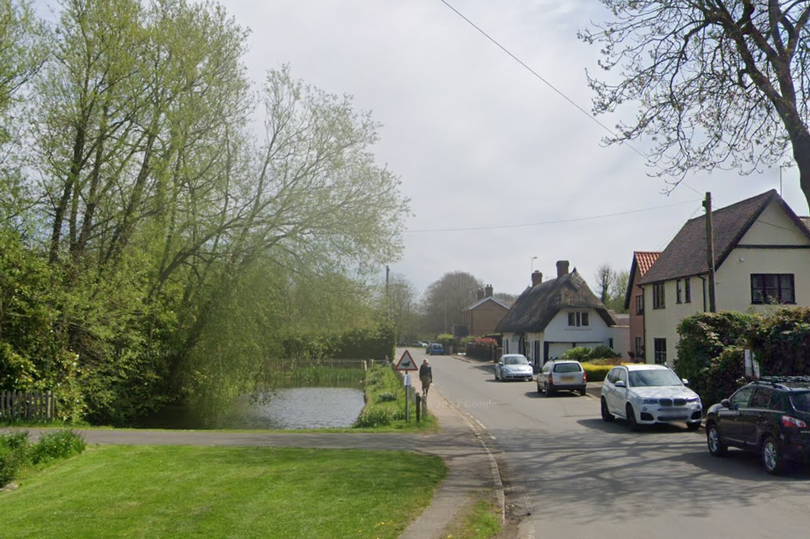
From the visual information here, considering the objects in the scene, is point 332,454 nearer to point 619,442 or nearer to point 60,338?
point 619,442

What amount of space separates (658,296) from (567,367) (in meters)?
10.5

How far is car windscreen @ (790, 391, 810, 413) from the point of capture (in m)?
11.8

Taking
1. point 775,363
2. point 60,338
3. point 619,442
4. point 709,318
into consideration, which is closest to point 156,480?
point 619,442

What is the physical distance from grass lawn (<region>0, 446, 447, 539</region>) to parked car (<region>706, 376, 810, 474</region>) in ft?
17.6

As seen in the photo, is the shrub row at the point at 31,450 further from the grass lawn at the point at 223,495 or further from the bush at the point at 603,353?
the bush at the point at 603,353

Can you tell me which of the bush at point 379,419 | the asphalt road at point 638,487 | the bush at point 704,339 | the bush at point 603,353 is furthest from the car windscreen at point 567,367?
the bush at point 603,353

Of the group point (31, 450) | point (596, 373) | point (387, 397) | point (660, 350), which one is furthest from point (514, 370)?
point (31, 450)

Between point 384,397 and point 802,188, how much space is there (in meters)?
19.3

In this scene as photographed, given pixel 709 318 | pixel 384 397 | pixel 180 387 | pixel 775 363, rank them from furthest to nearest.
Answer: pixel 384 397 < pixel 180 387 < pixel 709 318 < pixel 775 363

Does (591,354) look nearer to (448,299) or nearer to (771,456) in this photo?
(771,456)

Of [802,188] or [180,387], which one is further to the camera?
[180,387]

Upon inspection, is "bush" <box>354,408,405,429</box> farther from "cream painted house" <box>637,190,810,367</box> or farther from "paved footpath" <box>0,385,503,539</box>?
"cream painted house" <box>637,190,810,367</box>

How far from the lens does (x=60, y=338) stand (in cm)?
2189

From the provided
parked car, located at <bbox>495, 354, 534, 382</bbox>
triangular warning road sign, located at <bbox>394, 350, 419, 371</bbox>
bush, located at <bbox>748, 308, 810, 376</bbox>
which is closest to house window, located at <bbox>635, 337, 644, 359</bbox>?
parked car, located at <bbox>495, 354, 534, 382</bbox>
